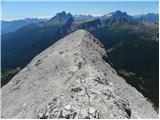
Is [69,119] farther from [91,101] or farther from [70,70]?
[70,70]

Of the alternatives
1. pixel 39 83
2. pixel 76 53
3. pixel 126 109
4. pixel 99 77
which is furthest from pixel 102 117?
pixel 76 53

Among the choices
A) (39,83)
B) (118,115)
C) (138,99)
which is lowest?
(138,99)

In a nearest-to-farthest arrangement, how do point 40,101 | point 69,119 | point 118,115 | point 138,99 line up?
point 69,119, point 118,115, point 40,101, point 138,99

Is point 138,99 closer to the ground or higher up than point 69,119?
closer to the ground

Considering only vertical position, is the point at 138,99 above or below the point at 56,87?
below

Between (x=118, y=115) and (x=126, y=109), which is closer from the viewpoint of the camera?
A: (x=118, y=115)

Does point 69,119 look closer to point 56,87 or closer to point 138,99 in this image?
point 56,87

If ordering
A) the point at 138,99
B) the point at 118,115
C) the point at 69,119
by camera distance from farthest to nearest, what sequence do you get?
the point at 138,99
the point at 118,115
the point at 69,119

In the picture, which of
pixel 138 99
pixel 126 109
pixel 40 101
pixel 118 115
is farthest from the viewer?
pixel 138 99

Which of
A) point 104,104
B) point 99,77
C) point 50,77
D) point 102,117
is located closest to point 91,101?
point 104,104
